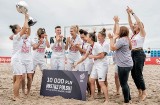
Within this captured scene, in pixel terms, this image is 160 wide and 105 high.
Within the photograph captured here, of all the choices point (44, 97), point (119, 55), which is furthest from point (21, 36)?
point (119, 55)

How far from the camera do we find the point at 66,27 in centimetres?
3359

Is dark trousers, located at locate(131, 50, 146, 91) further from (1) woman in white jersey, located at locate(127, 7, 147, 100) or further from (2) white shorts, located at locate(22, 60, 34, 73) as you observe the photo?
(2) white shorts, located at locate(22, 60, 34, 73)

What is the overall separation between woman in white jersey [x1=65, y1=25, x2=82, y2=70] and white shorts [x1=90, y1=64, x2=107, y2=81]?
1.15 metres

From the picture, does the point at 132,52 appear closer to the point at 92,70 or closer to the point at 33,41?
the point at 92,70

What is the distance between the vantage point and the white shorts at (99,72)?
801 cm

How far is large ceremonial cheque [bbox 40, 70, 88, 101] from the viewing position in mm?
8391

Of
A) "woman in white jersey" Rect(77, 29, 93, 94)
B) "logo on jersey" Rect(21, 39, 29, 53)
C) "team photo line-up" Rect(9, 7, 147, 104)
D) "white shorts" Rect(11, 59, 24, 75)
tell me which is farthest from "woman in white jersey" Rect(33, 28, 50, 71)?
"white shorts" Rect(11, 59, 24, 75)

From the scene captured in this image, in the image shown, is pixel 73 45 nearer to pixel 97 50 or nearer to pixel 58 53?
pixel 58 53

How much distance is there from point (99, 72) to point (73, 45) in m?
1.44

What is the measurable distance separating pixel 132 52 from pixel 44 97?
105 inches

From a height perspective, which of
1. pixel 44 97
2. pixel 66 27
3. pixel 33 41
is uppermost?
pixel 66 27

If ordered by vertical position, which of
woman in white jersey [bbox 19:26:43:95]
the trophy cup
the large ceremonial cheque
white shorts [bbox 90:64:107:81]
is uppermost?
the trophy cup

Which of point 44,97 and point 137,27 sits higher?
point 137,27

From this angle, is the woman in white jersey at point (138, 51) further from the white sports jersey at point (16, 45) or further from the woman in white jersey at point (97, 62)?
the white sports jersey at point (16, 45)
